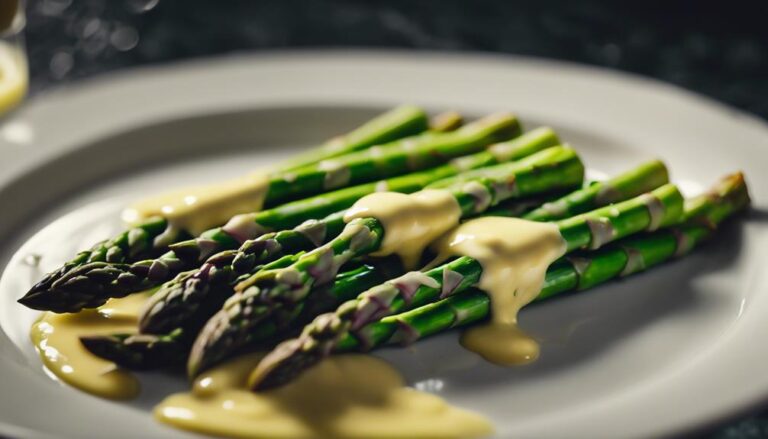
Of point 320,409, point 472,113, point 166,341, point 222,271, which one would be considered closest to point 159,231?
point 222,271

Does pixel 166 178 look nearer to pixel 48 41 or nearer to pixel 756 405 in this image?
pixel 48 41

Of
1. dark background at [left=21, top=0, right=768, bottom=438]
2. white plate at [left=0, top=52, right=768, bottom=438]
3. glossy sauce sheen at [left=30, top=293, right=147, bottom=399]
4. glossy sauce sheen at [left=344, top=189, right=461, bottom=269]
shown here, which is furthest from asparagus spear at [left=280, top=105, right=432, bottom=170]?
dark background at [left=21, top=0, right=768, bottom=438]

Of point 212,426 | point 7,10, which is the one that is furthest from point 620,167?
point 7,10

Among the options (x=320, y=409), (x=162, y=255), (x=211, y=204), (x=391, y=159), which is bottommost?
(x=320, y=409)

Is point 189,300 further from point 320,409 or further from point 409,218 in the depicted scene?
point 409,218

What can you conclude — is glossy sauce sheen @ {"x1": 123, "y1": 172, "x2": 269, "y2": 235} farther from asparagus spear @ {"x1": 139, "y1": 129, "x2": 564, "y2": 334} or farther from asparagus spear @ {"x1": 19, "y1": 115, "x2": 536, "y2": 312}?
asparagus spear @ {"x1": 139, "y1": 129, "x2": 564, "y2": 334}

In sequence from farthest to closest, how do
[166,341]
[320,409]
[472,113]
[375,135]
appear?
[472,113] → [375,135] → [166,341] → [320,409]
